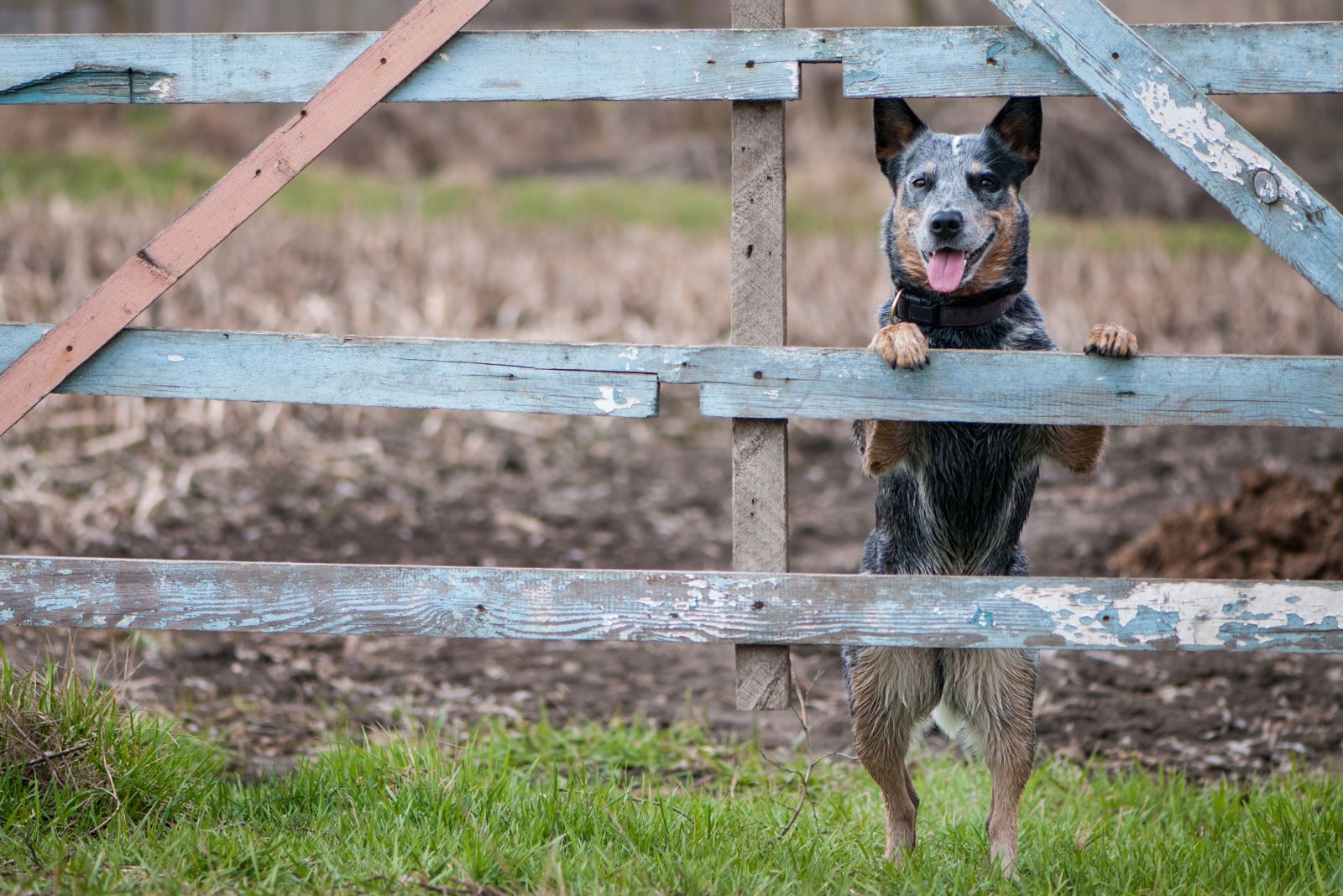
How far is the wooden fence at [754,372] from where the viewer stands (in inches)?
119

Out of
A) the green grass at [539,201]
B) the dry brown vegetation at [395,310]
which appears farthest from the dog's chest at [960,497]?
the green grass at [539,201]

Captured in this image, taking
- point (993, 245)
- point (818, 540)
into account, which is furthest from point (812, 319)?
point (993, 245)

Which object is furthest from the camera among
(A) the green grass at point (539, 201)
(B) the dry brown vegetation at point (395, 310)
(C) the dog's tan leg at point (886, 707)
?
(A) the green grass at point (539, 201)

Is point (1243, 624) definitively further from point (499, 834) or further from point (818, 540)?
point (818, 540)

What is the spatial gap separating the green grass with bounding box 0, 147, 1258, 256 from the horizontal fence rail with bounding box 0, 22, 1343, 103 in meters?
9.20

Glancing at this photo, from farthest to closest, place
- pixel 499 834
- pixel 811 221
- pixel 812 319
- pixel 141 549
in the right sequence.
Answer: pixel 811 221, pixel 812 319, pixel 141 549, pixel 499 834

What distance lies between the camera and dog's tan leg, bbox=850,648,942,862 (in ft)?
11.6

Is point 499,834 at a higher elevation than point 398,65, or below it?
below

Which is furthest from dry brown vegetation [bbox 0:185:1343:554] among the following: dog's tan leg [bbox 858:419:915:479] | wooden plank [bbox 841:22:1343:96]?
wooden plank [bbox 841:22:1343:96]

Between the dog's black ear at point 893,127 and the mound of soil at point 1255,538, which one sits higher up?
the dog's black ear at point 893,127

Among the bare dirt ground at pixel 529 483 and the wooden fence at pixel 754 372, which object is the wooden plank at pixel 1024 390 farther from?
the bare dirt ground at pixel 529 483

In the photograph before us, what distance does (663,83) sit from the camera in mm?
3129

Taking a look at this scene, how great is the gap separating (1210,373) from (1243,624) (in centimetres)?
62

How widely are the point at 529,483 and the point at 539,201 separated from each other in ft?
28.6
